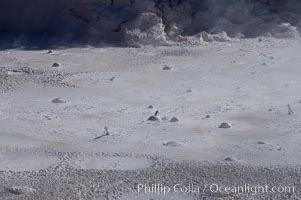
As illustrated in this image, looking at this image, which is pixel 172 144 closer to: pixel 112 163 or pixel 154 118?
pixel 112 163

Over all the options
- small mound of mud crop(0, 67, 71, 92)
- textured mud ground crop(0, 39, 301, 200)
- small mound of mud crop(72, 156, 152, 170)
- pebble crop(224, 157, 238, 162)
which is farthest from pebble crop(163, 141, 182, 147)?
small mound of mud crop(0, 67, 71, 92)

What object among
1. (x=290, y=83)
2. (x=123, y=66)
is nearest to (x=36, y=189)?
(x=290, y=83)

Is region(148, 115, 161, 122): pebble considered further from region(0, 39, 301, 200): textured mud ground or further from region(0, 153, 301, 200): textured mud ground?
region(0, 153, 301, 200): textured mud ground

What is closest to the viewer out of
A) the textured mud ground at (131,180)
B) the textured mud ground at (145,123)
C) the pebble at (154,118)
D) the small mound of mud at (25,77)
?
the textured mud ground at (131,180)

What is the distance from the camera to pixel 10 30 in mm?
14359

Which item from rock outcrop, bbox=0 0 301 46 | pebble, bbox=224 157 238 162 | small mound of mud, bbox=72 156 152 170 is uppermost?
rock outcrop, bbox=0 0 301 46

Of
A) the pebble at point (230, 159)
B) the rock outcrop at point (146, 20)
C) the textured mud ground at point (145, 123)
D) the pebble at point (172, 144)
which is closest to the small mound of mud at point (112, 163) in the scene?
the textured mud ground at point (145, 123)

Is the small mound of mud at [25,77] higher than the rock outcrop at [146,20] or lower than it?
lower

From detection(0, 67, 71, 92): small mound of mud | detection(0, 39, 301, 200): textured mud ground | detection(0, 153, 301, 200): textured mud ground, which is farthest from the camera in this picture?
detection(0, 67, 71, 92): small mound of mud

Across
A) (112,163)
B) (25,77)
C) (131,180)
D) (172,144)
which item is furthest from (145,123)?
(25,77)

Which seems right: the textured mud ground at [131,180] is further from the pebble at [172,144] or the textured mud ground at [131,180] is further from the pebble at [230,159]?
the pebble at [172,144]

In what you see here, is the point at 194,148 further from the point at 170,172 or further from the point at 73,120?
the point at 73,120

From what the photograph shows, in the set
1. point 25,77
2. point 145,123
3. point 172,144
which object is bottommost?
point 172,144

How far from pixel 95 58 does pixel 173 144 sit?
525 centimetres
